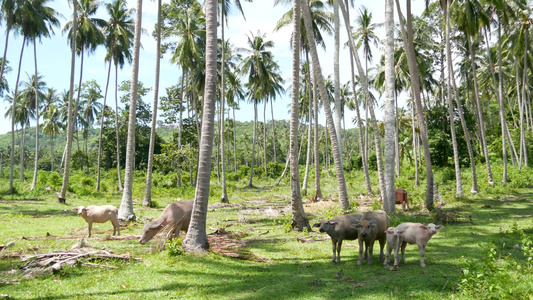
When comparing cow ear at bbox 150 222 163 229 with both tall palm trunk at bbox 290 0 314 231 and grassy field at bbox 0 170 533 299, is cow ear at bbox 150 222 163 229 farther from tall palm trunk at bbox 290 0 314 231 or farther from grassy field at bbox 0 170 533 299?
tall palm trunk at bbox 290 0 314 231

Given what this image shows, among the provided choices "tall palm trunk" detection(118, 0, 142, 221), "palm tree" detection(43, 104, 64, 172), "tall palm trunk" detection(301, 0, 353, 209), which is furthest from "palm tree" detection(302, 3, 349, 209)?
"palm tree" detection(43, 104, 64, 172)

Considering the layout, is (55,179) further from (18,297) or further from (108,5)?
(18,297)

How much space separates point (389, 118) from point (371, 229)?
758cm

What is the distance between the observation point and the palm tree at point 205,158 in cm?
883

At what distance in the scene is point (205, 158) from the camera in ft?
29.9

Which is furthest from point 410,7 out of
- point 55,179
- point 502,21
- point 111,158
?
point 111,158

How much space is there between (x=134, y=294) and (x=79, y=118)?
182 ft

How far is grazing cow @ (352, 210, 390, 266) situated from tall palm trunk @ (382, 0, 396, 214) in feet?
19.8

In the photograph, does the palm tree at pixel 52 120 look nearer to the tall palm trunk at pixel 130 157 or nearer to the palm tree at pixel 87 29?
the palm tree at pixel 87 29

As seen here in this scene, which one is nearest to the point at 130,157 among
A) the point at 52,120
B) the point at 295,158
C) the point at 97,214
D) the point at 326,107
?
the point at 97,214

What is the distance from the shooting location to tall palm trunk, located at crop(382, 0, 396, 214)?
14195mm

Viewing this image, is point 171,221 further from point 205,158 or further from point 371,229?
point 371,229

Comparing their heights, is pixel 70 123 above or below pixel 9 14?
below

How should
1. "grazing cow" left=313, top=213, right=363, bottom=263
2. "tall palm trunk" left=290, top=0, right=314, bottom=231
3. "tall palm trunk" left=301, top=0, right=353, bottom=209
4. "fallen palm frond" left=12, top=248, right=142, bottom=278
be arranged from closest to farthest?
"fallen palm frond" left=12, top=248, right=142, bottom=278 → "grazing cow" left=313, top=213, right=363, bottom=263 → "tall palm trunk" left=290, top=0, right=314, bottom=231 → "tall palm trunk" left=301, top=0, right=353, bottom=209
